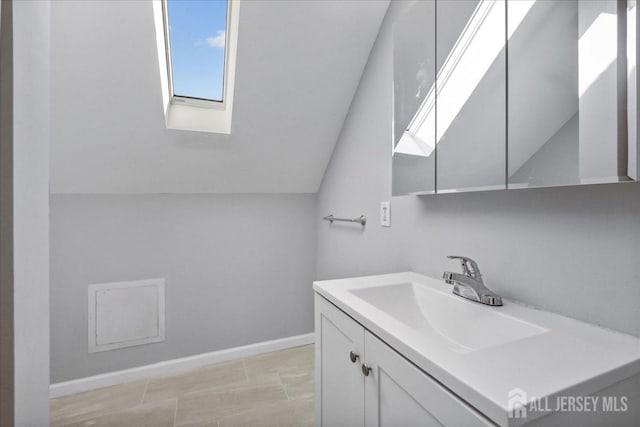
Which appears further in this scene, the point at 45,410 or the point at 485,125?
the point at 485,125

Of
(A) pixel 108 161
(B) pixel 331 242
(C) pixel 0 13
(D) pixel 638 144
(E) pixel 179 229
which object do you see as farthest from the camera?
(B) pixel 331 242

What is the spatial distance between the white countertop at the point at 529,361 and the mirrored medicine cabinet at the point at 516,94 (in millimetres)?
354

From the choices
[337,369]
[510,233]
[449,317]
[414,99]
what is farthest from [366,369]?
[414,99]

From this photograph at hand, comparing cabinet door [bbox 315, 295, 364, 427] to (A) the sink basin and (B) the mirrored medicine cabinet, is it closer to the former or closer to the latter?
A: (A) the sink basin

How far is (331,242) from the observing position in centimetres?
225

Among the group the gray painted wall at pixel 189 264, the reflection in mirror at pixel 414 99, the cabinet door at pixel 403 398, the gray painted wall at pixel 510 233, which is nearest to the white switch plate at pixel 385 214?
the gray painted wall at pixel 510 233

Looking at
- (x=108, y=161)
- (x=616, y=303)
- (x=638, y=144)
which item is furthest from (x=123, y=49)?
(x=616, y=303)

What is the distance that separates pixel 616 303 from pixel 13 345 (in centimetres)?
128

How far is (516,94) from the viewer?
35.6 inches

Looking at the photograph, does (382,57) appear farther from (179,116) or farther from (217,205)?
(217,205)

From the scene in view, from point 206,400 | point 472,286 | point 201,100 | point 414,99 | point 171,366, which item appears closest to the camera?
point 472,286

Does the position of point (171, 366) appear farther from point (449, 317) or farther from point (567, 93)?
point (567, 93)

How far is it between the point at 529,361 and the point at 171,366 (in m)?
2.13

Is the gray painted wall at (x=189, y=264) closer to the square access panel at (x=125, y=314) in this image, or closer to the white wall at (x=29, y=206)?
the square access panel at (x=125, y=314)
